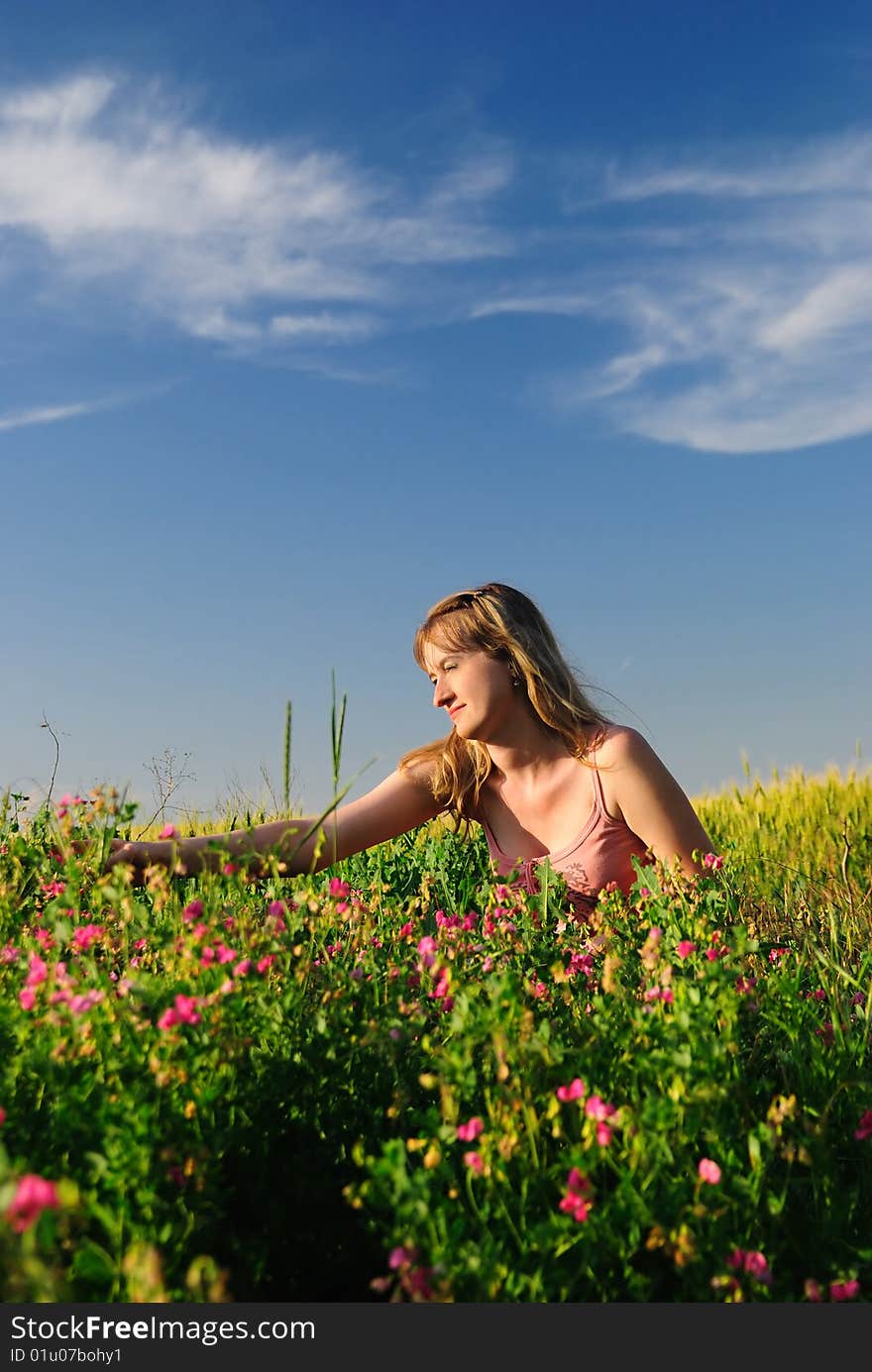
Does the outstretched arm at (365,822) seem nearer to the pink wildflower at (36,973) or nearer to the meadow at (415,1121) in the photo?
the meadow at (415,1121)

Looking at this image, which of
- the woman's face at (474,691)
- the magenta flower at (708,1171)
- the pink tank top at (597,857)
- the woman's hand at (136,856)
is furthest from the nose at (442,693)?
the magenta flower at (708,1171)

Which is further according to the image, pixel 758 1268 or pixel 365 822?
pixel 365 822

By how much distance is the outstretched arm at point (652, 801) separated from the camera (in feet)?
16.6

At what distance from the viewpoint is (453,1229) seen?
6.54ft

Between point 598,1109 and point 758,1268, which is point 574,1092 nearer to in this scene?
point 598,1109

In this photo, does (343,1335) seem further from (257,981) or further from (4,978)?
(4,978)

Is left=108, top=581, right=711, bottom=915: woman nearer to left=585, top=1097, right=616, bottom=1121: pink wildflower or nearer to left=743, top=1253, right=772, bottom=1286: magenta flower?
left=585, top=1097, right=616, bottom=1121: pink wildflower

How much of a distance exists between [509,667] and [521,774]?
0.57 m

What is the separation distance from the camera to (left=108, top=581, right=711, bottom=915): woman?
17.0ft

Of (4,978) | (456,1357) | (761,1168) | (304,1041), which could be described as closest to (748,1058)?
(761,1168)

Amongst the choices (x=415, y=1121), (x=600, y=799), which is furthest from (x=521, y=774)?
(x=415, y=1121)

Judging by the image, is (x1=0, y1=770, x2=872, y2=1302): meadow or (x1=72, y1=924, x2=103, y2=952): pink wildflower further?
(x1=72, y1=924, x2=103, y2=952): pink wildflower

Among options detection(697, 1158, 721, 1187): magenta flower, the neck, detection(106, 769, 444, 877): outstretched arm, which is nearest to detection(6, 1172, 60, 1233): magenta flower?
detection(697, 1158, 721, 1187): magenta flower

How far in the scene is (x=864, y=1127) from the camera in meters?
2.74
